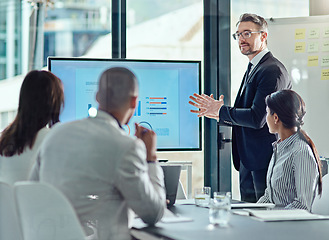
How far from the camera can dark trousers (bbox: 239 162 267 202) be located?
2746 millimetres

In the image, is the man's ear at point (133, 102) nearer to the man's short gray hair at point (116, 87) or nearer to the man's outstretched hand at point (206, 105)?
the man's short gray hair at point (116, 87)

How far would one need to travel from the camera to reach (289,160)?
2.72 meters

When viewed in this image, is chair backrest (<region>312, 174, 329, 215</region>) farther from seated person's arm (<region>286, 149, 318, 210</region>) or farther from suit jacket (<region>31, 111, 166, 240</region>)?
suit jacket (<region>31, 111, 166, 240</region>)

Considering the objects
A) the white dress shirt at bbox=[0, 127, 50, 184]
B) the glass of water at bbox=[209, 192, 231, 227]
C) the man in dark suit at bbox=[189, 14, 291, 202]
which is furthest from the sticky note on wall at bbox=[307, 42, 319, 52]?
the white dress shirt at bbox=[0, 127, 50, 184]

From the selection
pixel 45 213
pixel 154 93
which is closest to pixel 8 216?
pixel 45 213

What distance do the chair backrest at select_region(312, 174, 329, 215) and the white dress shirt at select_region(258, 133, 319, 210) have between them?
0.04 meters

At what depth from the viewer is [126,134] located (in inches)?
69.2

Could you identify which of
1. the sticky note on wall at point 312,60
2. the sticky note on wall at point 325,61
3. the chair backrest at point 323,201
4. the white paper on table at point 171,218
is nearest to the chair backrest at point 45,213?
the white paper on table at point 171,218

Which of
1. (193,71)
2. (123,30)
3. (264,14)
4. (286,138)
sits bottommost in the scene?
(286,138)

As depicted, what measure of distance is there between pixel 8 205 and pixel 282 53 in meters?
1.73

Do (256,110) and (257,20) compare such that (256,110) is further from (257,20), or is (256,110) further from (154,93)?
(154,93)

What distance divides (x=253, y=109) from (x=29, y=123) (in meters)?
1.15

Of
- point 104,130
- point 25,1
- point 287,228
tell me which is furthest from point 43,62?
point 287,228

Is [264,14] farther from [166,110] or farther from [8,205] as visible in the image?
[8,205]
